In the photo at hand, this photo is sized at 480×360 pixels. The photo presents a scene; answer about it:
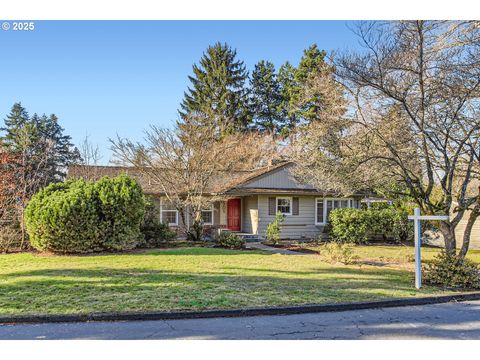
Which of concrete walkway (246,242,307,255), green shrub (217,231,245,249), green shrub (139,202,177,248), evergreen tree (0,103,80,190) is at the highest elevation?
evergreen tree (0,103,80,190)

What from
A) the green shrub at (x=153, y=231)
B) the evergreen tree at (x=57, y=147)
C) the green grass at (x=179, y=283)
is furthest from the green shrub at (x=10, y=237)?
the evergreen tree at (x=57, y=147)

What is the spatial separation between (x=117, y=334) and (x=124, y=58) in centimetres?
717

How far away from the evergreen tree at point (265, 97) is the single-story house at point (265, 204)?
14.9 m

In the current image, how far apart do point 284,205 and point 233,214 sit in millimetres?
2881

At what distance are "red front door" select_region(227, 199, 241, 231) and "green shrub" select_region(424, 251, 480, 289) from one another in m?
12.4

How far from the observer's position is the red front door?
64.4ft

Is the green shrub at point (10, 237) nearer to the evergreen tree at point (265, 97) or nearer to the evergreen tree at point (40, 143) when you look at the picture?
the evergreen tree at point (40, 143)

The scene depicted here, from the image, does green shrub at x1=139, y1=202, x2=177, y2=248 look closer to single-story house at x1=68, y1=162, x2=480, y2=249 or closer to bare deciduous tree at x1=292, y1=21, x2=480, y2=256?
single-story house at x1=68, y1=162, x2=480, y2=249

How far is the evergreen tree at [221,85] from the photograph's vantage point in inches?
1228

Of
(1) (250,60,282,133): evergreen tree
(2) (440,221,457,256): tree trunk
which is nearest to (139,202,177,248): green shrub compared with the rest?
(2) (440,221,457,256): tree trunk

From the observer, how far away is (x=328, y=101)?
11.5 meters

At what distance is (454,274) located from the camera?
7.69 metres
